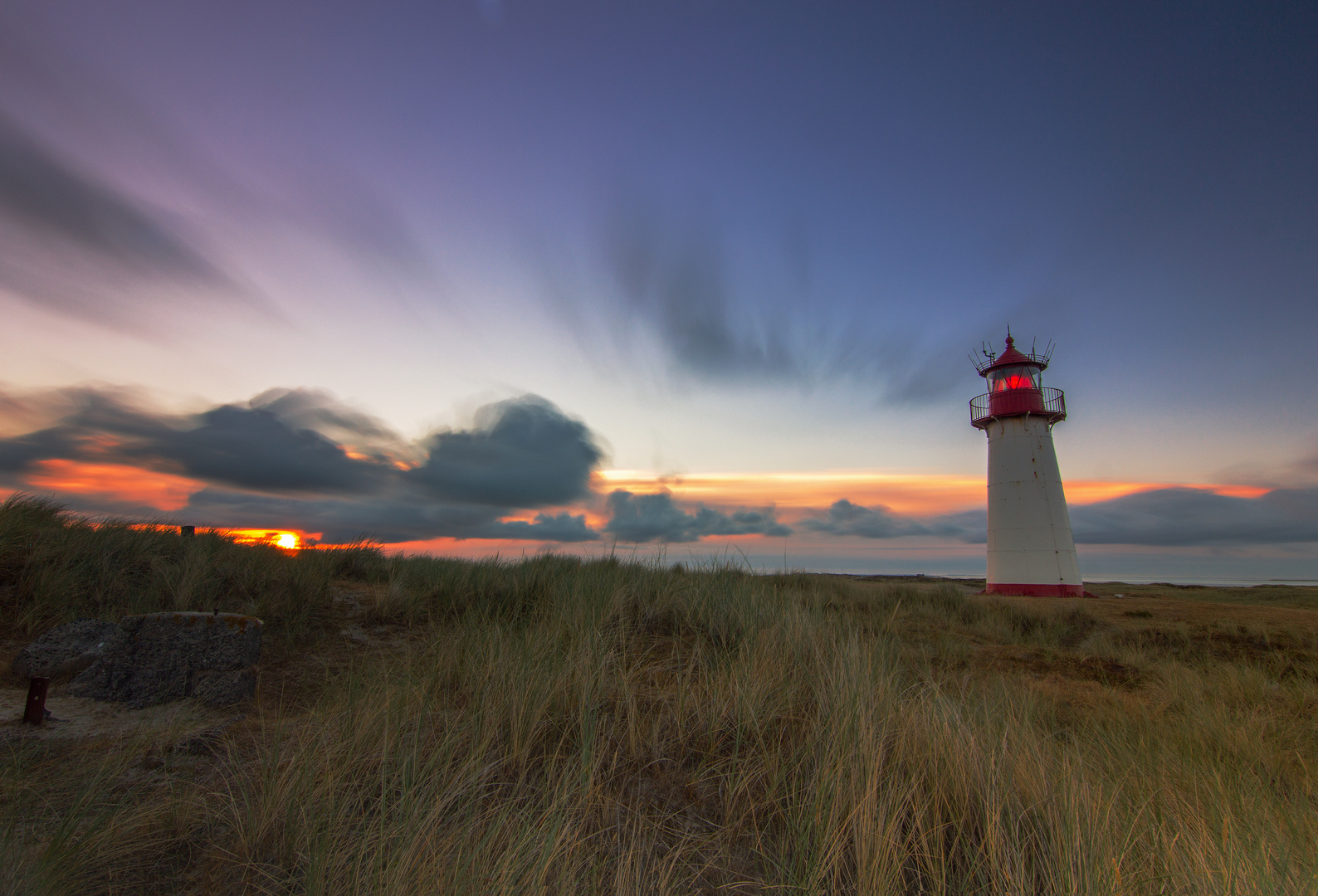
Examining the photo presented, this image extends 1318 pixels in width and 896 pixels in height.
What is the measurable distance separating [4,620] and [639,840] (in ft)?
23.2

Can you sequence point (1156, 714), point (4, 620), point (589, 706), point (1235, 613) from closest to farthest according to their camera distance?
1. point (589, 706)
2. point (1156, 714)
3. point (4, 620)
4. point (1235, 613)

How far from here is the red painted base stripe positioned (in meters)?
17.2

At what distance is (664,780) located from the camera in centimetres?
296

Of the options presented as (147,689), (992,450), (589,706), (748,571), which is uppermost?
(992,450)

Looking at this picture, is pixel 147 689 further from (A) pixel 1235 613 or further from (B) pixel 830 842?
(A) pixel 1235 613

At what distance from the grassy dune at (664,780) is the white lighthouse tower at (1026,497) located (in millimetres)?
13001

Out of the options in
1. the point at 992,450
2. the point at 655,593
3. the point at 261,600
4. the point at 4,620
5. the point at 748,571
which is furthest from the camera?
the point at 992,450

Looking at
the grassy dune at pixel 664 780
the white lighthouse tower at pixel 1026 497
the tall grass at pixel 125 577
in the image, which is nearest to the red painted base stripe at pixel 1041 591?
the white lighthouse tower at pixel 1026 497

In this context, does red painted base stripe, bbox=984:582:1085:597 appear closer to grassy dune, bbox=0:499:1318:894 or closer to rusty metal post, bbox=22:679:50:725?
grassy dune, bbox=0:499:1318:894

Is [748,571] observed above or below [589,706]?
above

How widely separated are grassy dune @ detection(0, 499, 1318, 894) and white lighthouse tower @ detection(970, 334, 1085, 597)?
13.0 meters

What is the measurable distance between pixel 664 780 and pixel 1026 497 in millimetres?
19024

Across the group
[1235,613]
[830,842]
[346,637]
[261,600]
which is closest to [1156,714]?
[830,842]

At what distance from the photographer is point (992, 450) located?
18.9 m
